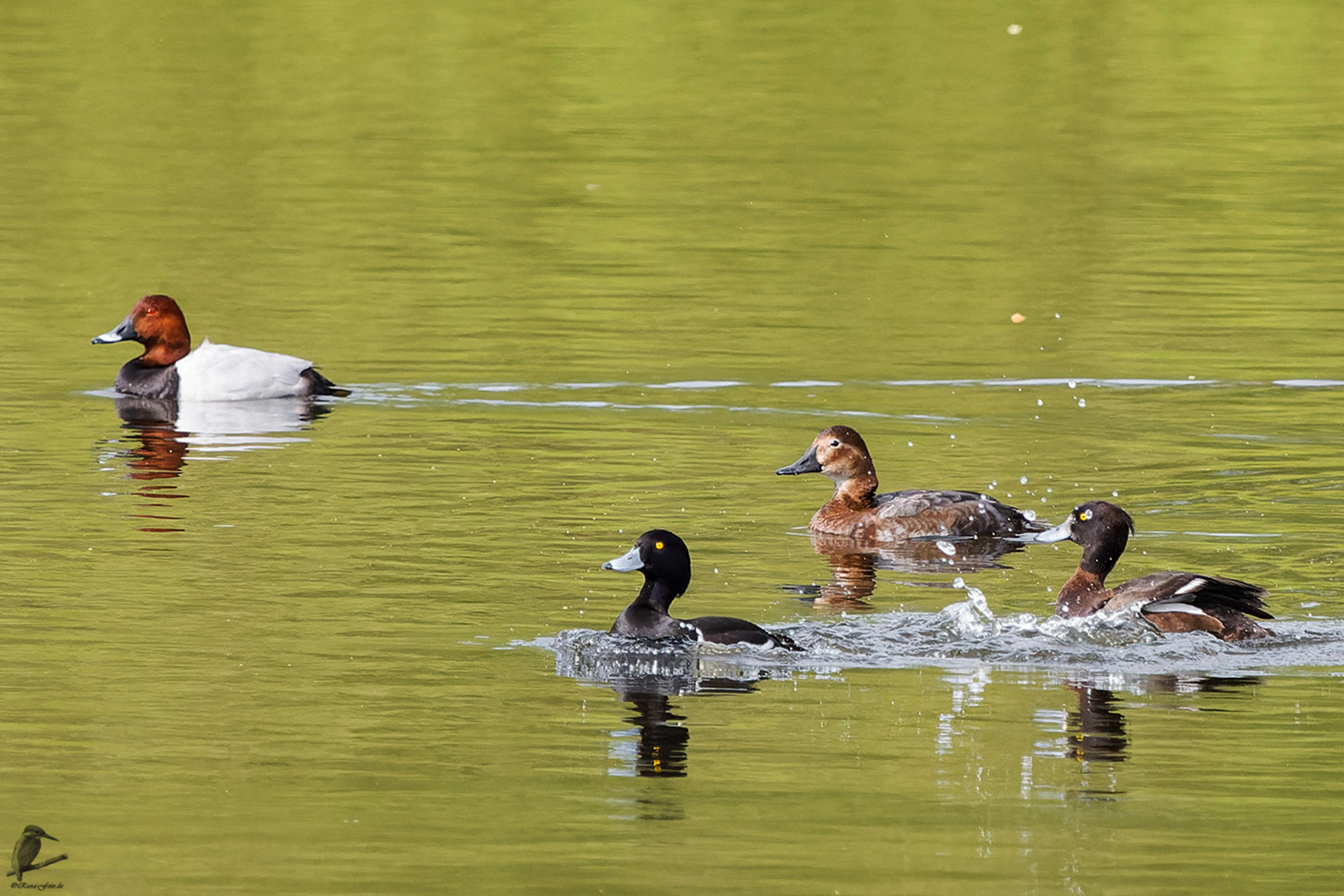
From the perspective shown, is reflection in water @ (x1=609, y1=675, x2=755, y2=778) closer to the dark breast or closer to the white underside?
the white underside

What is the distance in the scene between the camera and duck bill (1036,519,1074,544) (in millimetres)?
12336


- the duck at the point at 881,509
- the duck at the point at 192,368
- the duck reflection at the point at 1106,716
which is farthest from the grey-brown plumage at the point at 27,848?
the duck at the point at 192,368

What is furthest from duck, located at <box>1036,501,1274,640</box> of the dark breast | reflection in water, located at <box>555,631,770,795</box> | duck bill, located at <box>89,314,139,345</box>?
duck bill, located at <box>89,314,139,345</box>

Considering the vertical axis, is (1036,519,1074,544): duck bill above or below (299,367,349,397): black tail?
below

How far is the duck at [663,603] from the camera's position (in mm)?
10891

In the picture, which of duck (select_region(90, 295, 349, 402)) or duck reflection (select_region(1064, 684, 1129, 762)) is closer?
duck reflection (select_region(1064, 684, 1129, 762))

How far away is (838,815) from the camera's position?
27.6 ft

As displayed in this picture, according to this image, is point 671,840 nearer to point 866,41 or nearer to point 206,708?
point 206,708

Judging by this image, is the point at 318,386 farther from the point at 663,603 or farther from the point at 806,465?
the point at 663,603

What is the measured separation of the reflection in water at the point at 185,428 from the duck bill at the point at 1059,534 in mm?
5740

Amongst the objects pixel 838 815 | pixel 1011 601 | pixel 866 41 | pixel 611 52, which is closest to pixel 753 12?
pixel 866 41

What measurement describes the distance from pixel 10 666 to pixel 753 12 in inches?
1757

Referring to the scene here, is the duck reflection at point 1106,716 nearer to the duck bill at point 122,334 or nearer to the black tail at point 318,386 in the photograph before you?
the black tail at point 318,386

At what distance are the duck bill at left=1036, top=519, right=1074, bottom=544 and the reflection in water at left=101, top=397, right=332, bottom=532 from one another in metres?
5.74
